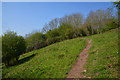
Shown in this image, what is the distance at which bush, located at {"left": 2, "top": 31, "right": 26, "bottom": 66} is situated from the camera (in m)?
15.5

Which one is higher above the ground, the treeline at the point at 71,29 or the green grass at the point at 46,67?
the treeline at the point at 71,29

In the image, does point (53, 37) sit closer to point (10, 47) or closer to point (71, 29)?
point (71, 29)

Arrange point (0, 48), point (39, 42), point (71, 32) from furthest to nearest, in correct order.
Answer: point (71, 32), point (39, 42), point (0, 48)

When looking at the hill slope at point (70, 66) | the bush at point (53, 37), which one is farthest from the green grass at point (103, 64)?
the bush at point (53, 37)

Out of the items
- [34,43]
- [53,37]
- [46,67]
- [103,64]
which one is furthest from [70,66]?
[53,37]

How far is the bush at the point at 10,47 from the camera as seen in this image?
15516 mm

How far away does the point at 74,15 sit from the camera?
1561 inches

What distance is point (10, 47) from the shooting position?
1625 centimetres

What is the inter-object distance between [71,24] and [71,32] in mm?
4931

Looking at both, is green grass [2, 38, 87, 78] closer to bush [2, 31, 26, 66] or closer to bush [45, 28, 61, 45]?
bush [2, 31, 26, 66]

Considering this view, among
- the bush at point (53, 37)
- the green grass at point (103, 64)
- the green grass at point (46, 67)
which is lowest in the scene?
the green grass at point (46, 67)

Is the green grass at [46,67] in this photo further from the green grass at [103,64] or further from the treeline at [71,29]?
the treeline at [71,29]

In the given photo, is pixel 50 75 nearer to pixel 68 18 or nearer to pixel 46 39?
pixel 46 39

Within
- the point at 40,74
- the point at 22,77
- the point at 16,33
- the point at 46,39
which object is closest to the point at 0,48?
the point at 16,33
